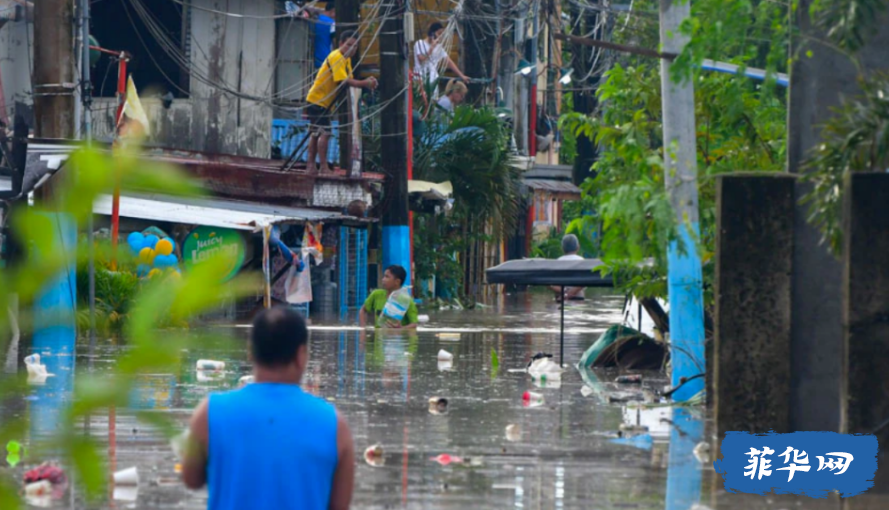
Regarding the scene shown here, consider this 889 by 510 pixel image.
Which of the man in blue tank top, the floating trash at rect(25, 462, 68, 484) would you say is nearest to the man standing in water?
the floating trash at rect(25, 462, 68, 484)

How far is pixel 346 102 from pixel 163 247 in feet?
20.9

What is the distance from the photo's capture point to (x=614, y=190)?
35.1 ft

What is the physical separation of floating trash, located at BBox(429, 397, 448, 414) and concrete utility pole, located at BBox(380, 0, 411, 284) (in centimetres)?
1489

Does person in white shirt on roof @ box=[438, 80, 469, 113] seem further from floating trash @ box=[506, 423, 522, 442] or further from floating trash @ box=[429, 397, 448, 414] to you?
floating trash @ box=[506, 423, 522, 442]

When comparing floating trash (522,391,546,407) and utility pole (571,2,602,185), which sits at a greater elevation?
utility pole (571,2,602,185)

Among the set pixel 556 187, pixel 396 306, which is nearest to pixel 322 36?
pixel 396 306

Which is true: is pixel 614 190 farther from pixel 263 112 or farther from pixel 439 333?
pixel 263 112

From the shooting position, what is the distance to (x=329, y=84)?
81.2ft

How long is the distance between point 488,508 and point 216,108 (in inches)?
781

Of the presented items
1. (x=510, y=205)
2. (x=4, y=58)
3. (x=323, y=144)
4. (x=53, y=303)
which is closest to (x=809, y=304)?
(x=53, y=303)

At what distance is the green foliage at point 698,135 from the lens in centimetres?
931

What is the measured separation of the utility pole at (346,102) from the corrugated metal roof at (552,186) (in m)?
13.2

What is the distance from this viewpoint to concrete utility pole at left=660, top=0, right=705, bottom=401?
10.9 meters

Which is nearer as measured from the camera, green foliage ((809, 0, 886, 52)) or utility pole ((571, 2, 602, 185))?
green foliage ((809, 0, 886, 52))
